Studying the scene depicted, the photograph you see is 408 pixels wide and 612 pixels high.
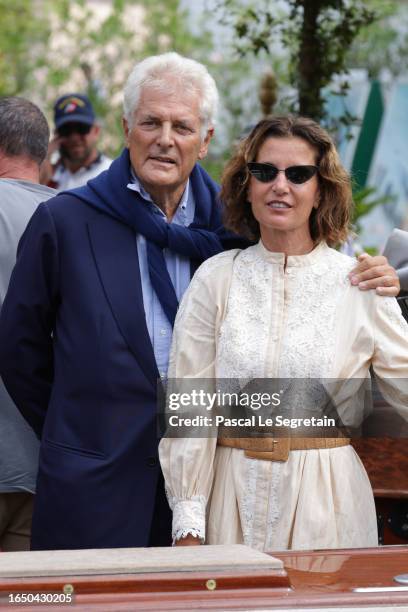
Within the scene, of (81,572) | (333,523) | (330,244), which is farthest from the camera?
(330,244)

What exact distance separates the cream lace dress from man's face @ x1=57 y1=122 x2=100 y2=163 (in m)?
5.63

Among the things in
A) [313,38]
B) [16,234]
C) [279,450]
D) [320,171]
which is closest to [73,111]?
[313,38]

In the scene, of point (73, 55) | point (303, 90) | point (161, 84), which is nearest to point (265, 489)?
point (161, 84)

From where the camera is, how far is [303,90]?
7.27 meters

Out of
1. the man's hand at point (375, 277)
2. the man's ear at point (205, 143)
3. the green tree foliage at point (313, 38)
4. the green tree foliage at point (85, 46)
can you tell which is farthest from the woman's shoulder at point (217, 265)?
the green tree foliage at point (85, 46)

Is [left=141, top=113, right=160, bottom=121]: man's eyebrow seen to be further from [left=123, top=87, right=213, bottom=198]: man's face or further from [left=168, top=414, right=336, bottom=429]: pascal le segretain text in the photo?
[left=168, top=414, right=336, bottom=429]: pascal le segretain text

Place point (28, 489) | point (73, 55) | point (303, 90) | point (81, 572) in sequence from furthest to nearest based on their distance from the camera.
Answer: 1. point (73, 55)
2. point (303, 90)
3. point (28, 489)
4. point (81, 572)

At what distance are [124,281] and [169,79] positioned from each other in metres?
0.68

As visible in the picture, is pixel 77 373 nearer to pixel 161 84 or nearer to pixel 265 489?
pixel 265 489

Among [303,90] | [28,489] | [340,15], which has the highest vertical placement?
[340,15]

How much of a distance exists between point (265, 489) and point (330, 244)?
0.80 meters

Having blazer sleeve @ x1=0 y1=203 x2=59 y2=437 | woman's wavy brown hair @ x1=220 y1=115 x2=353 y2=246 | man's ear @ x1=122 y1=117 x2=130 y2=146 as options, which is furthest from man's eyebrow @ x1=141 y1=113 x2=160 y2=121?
blazer sleeve @ x1=0 y1=203 x2=59 y2=437

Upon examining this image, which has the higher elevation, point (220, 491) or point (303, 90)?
point (303, 90)

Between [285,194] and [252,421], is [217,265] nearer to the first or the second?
[285,194]
